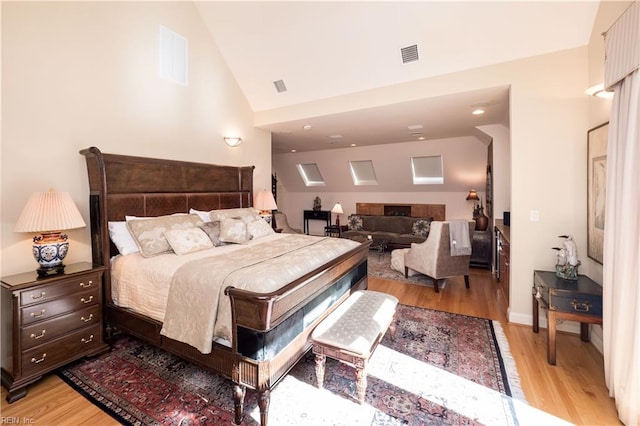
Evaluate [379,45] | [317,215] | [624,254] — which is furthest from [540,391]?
[317,215]

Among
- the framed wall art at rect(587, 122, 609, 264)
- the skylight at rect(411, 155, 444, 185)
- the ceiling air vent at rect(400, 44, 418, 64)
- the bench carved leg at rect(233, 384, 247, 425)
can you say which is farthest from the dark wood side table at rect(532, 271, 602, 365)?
the skylight at rect(411, 155, 444, 185)

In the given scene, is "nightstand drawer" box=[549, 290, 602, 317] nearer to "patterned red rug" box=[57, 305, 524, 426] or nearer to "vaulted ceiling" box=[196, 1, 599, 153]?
"patterned red rug" box=[57, 305, 524, 426]

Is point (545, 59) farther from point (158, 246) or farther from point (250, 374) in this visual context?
point (158, 246)

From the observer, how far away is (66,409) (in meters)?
1.92

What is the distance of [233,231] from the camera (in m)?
3.29

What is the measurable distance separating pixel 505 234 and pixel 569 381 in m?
1.88

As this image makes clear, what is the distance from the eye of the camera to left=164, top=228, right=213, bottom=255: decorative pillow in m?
2.72

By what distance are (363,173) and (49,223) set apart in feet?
23.7

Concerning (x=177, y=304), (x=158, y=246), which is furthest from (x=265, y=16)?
(x=177, y=304)

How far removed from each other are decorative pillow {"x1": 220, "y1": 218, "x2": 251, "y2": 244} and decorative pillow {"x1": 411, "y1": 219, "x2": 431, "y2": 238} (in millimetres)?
4755

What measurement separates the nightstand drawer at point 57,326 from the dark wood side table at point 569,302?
154 inches


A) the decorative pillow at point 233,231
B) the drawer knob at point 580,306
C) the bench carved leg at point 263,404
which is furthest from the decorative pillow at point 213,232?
the drawer knob at point 580,306

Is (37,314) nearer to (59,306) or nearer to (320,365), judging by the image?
(59,306)

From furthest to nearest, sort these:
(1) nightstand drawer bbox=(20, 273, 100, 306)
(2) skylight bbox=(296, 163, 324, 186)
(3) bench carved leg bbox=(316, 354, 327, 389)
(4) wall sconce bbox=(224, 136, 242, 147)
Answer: (2) skylight bbox=(296, 163, 324, 186) < (4) wall sconce bbox=(224, 136, 242, 147) < (1) nightstand drawer bbox=(20, 273, 100, 306) < (3) bench carved leg bbox=(316, 354, 327, 389)
